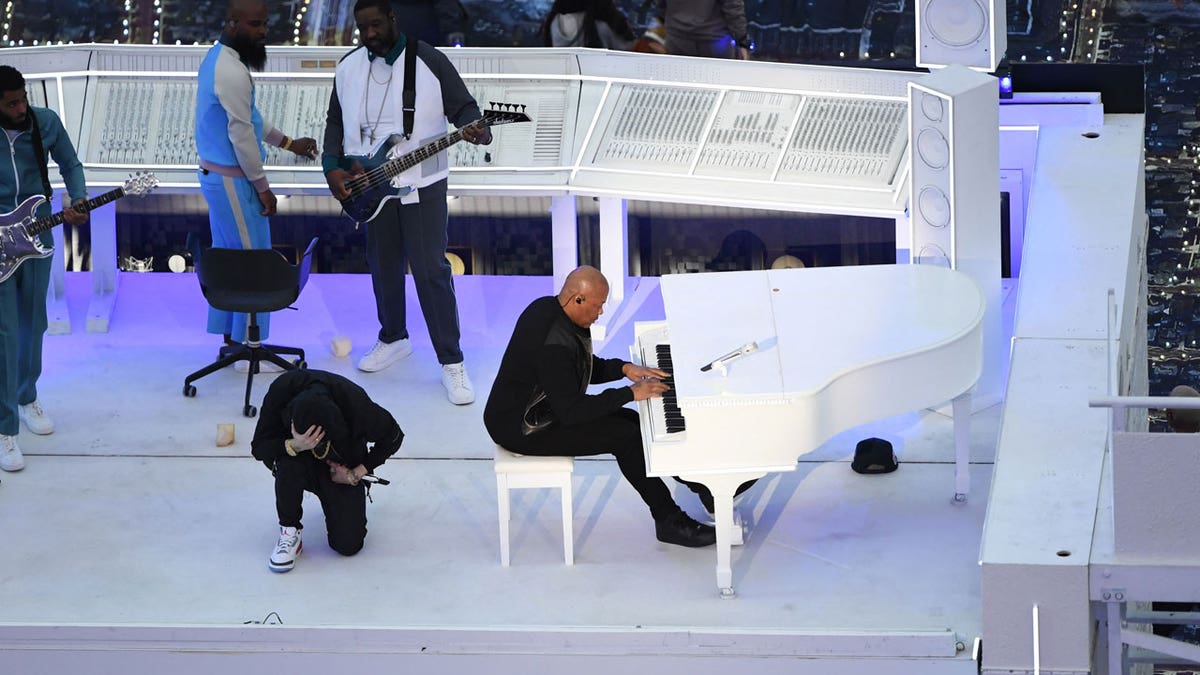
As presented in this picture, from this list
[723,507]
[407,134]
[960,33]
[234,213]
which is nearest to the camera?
[723,507]

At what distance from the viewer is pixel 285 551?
707 cm

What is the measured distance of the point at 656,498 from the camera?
7.14m

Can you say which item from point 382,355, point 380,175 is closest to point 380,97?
point 380,175

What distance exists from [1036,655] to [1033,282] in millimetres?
2498

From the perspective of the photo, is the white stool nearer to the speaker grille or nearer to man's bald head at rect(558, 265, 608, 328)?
man's bald head at rect(558, 265, 608, 328)

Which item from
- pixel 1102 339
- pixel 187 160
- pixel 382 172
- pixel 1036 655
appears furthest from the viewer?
pixel 187 160

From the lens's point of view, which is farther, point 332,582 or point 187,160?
point 187,160

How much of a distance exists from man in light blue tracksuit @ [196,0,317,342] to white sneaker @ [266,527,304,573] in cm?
235

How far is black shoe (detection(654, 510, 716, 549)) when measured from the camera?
281 inches

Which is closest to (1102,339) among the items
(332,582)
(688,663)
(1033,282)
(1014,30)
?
(1033,282)

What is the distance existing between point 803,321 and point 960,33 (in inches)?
84.7

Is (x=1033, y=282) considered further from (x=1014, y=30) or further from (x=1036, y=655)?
(x=1014, y=30)

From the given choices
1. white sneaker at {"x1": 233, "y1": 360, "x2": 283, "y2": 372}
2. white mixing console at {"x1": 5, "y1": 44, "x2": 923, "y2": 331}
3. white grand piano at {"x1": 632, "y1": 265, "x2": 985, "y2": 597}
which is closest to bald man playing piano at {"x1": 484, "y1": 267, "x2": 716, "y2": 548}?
white grand piano at {"x1": 632, "y1": 265, "x2": 985, "y2": 597}

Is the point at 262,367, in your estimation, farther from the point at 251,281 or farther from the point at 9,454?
the point at 9,454
